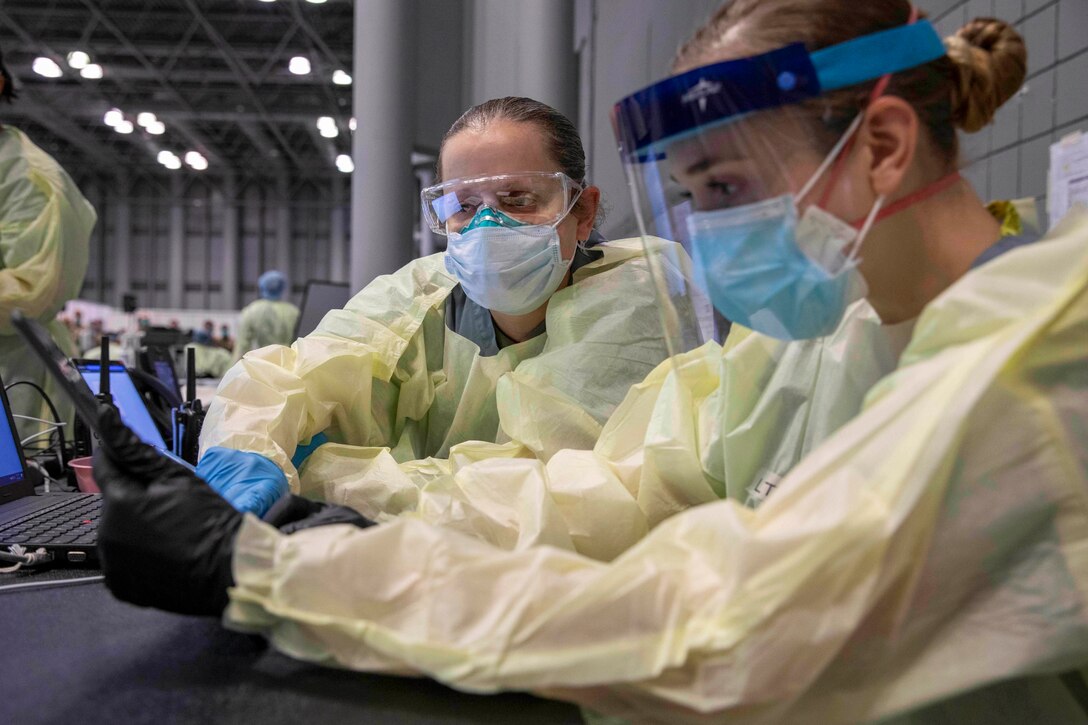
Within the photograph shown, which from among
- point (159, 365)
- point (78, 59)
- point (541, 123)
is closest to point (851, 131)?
point (541, 123)

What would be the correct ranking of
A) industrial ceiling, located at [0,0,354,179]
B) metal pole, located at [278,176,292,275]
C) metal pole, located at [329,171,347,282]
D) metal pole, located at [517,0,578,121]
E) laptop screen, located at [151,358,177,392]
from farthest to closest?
metal pole, located at [329,171,347,282]
metal pole, located at [278,176,292,275]
industrial ceiling, located at [0,0,354,179]
metal pole, located at [517,0,578,121]
laptop screen, located at [151,358,177,392]

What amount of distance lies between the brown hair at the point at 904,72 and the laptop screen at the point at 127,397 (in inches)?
55.3

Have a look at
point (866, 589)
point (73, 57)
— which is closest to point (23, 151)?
point (866, 589)

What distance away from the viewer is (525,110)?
4.33 feet

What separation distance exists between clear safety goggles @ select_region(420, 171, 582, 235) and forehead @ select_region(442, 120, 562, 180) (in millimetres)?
19

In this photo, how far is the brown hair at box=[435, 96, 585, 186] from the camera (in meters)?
1.30

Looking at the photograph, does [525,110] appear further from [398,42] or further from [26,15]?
[26,15]

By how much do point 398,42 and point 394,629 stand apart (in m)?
2.96

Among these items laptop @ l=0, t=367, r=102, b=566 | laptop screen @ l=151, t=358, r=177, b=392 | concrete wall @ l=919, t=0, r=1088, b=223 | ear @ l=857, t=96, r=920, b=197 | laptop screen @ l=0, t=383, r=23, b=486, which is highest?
concrete wall @ l=919, t=0, r=1088, b=223

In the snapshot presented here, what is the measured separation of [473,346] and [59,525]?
636 millimetres

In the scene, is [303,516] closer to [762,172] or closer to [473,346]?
[762,172]

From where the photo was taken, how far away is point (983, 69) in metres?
0.73

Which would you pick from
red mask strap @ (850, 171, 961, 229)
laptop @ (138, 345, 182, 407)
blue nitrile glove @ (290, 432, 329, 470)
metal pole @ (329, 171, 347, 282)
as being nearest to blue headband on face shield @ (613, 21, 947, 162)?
red mask strap @ (850, 171, 961, 229)

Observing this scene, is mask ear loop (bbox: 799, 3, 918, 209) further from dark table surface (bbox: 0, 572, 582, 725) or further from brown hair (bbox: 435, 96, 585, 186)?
brown hair (bbox: 435, 96, 585, 186)
